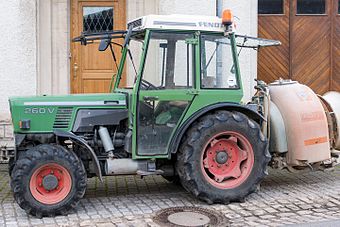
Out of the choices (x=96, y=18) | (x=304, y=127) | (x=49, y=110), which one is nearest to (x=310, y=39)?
(x=96, y=18)

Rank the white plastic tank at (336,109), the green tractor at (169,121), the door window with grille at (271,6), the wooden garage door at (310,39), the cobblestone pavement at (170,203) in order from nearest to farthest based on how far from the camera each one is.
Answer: the cobblestone pavement at (170,203), the green tractor at (169,121), the white plastic tank at (336,109), the door window with grille at (271,6), the wooden garage door at (310,39)

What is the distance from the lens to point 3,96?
10.1 m

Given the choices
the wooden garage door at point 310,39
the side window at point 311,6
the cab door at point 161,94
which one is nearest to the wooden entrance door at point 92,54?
the wooden garage door at point 310,39

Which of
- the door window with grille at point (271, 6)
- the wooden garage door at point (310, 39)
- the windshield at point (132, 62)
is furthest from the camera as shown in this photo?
the wooden garage door at point (310, 39)

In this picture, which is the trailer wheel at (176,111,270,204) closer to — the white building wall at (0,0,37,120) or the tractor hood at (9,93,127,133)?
the tractor hood at (9,93,127,133)

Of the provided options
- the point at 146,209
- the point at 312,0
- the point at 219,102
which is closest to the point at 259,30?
the point at 312,0

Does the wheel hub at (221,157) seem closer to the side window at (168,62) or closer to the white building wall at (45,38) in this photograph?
the side window at (168,62)

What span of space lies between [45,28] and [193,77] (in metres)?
4.96

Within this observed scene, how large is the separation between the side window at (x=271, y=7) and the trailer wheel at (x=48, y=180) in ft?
22.2

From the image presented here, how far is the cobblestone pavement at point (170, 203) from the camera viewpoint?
604 centimetres

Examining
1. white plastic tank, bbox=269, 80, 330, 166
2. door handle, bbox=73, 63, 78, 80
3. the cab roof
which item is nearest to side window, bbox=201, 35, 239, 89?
the cab roof

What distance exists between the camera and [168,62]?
668 centimetres

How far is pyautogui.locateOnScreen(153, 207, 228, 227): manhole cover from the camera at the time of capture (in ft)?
19.5

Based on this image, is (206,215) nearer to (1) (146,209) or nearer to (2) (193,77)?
(1) (146,209)
